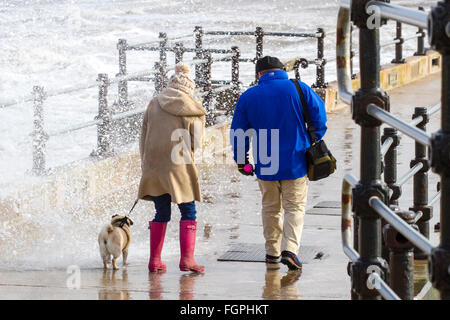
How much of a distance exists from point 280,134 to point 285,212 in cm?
58

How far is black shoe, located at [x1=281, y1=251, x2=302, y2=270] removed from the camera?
6.59 m

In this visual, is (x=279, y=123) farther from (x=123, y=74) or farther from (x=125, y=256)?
(x=123, y=74)

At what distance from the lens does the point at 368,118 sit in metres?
2.77

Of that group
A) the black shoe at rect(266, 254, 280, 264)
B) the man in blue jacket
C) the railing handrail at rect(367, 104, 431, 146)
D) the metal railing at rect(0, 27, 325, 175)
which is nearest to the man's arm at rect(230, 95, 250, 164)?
the man in blue jacket

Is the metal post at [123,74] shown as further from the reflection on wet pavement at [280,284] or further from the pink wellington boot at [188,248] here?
the reflection on wet pavement at [280,284]

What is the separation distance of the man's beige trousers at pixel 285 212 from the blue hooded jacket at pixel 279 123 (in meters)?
0.12

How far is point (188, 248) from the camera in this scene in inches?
263

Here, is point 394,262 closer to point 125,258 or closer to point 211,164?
point 125,258

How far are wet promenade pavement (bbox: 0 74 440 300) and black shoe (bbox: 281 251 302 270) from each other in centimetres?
7

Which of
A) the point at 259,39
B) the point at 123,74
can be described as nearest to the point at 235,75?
the point at 259,39

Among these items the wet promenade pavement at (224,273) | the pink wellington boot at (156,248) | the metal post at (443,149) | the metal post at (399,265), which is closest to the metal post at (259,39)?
the wet promenade pavement at (224,273)

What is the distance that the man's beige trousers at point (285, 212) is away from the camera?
6.79 m
